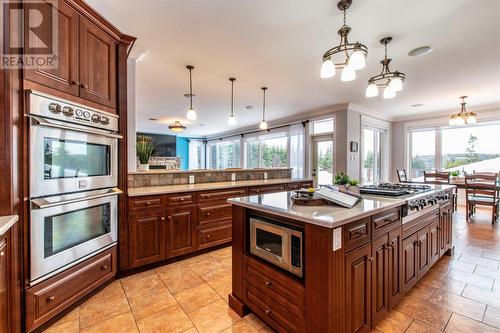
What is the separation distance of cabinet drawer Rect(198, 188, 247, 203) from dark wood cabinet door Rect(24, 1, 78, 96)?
165cm

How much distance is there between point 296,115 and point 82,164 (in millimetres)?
5552

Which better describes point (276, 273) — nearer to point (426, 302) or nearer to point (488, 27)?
point (426, 302)

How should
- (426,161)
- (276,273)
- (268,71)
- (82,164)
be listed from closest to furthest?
(276,273)
(82,164)
(268,71)
(426,161)

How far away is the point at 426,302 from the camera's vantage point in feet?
6.28

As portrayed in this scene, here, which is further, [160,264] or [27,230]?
[160,264]

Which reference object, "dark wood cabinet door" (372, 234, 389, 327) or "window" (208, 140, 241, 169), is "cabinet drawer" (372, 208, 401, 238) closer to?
"dark wood cabinet door" (372, 234, 389, 327)

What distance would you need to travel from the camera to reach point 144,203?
244 cm

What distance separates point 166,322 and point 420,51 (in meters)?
3.91

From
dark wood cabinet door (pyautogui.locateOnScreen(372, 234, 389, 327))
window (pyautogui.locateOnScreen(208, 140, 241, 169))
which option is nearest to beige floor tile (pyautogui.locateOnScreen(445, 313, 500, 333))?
dark wood cabinet door (pyautogui.locateOnScreen(372, 234, 389, 327))

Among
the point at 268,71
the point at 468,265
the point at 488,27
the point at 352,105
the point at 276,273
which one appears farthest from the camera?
the point at 352,105

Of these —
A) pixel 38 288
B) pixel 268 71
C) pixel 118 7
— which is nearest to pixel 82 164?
pixel 38 288

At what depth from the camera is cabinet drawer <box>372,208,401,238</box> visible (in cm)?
151

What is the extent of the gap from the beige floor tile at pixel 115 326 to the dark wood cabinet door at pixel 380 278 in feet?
5.58

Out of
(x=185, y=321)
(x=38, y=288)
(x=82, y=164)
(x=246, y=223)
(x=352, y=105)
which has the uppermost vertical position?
(x=352, y=105)
